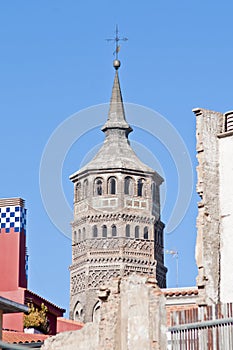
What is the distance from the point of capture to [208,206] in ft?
74.3

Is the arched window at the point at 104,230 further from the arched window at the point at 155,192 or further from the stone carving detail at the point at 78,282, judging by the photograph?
the arched window at the point at 155,192

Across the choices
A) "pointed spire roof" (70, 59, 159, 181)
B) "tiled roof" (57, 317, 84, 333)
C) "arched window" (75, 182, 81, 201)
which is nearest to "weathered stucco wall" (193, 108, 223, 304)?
"tiled roof" (57, 317, 84, 333)

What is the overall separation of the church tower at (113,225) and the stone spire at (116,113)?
10.5ft

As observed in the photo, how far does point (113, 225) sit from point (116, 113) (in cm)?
1183

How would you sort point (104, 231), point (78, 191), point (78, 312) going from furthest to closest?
point (78, 191)
point (104, 231)
point (78, 312)

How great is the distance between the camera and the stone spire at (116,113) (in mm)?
110438

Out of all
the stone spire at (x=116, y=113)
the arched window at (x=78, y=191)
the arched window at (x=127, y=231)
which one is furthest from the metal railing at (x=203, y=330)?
the stone spire at (x=116, y=113)

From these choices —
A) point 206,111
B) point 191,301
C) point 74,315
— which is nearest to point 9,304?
point 206,111

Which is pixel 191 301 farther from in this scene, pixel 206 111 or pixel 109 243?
pixel 109 243

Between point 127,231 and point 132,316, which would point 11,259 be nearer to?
point 132,316

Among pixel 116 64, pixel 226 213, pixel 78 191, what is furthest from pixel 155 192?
pixel 226 213

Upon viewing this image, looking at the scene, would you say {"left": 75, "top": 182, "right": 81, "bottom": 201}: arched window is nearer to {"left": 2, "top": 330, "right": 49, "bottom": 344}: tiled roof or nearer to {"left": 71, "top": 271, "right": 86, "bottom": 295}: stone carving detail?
{"left": 71, "top": 271, "right": 86, "bottom": 295}: stone carving detail

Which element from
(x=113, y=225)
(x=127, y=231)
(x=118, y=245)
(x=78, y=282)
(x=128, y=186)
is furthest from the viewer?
(x=128, y=186)

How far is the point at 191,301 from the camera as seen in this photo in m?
27.2
